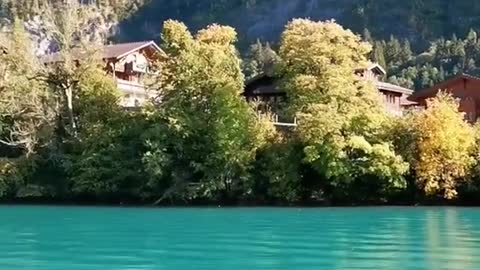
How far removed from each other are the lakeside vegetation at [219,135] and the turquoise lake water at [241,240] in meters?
7.46

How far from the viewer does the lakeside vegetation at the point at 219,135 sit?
49.0 m

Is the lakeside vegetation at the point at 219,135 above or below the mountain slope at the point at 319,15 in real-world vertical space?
below

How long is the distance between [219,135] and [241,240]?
24.8m

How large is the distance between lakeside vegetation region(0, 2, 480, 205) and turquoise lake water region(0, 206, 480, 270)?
24.5ft

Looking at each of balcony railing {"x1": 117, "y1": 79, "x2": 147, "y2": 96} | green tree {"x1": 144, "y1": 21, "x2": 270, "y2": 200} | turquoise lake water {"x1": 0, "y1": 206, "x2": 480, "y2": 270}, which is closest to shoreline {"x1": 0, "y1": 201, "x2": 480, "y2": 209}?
green tree {"x1": 144, "y1": 21, "x2": 270, "y2": 200}

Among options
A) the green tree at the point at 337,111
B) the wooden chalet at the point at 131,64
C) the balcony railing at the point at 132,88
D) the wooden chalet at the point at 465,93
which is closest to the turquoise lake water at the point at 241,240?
the green tree at the point at 337,111

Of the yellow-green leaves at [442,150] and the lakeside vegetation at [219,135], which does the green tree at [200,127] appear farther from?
the yellow-green leaves at [442,150]

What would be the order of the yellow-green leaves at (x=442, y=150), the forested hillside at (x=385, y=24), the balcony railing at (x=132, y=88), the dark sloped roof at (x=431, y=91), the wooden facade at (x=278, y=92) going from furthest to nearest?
1. the forested hillside at (x=385, y=24)
2. the dark sloped roof at (x=431, y=91)
3. the balcony railing at (x=132, y=88)
4. the wooden facade at (x=278, y=92)
5. the yellow-green leaves at (x=442, y=150)

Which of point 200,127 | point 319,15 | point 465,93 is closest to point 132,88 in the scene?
point 200,127

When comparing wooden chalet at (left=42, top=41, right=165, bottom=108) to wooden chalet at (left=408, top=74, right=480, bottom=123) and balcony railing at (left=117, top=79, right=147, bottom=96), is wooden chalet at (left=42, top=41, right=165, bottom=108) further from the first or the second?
wooden chalet at (left=408, top=74, right=480, bottom=123)

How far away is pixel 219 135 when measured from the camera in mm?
50500

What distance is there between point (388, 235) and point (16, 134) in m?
33.7

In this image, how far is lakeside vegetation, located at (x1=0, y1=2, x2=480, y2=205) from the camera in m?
49.0

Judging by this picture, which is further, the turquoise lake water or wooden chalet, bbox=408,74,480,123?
wooden chalet, bbox=408,74,480,123
